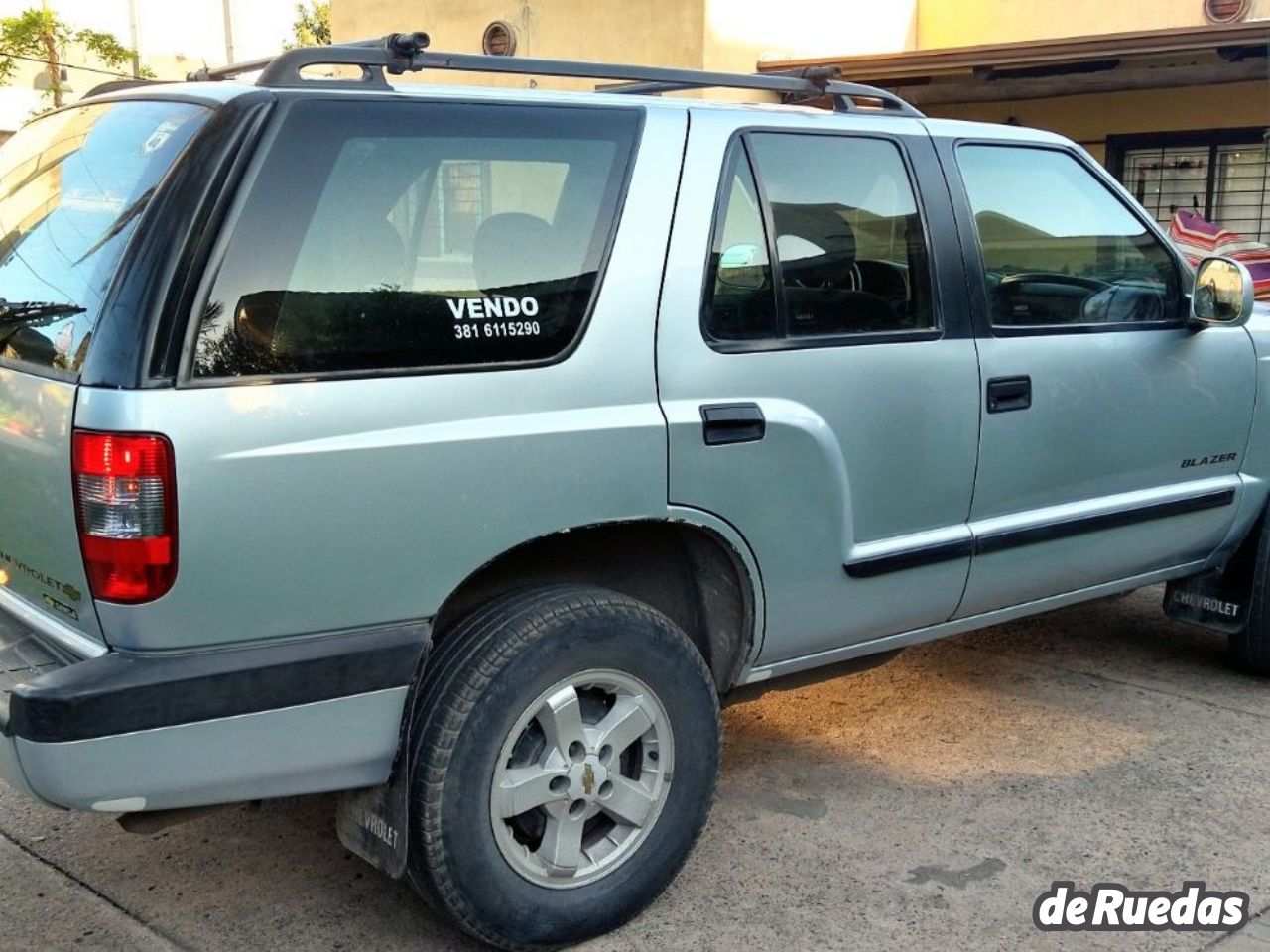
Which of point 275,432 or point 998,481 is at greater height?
point 275,432

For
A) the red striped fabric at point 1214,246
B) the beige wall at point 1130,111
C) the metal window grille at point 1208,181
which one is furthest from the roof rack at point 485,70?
the metal window grille at point 1208,181

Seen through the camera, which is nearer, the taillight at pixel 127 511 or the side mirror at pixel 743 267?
the taillight at pixel 127 511

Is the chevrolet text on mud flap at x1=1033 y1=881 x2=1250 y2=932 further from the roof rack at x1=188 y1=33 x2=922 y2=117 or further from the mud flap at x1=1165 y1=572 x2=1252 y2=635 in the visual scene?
the roof rack at x1=188 y1=33 x2=922 y2=117

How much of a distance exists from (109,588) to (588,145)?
4.57 ft

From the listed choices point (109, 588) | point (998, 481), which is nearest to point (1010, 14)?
point (998, 481)

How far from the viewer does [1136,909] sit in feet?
10.5

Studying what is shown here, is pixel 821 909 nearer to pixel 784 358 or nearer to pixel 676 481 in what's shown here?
pixel 676 481

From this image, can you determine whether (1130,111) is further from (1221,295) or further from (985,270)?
(985,270)

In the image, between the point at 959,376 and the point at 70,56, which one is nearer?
the point at 959,376

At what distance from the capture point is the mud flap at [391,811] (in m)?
2.71

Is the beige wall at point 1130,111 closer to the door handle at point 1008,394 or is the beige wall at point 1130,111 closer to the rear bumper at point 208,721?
the door handle at point 1008,394

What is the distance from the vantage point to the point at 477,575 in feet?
9.39

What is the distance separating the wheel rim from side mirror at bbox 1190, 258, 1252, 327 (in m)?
2.30

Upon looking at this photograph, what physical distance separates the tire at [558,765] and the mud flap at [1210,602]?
2.39m
